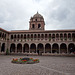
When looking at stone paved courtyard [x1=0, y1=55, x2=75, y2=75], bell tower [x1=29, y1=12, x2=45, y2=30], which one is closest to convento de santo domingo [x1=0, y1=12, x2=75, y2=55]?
bell tower [x1=29, y1=12, x2=45, y2=30]

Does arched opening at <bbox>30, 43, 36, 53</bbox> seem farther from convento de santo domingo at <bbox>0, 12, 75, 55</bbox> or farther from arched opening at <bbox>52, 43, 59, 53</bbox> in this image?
arched opening at <bbox>52, 43, 59, 53</bbox>

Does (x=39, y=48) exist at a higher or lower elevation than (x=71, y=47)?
lower

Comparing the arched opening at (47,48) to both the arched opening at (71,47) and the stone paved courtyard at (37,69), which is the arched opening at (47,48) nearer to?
the arched opening at (71,47)

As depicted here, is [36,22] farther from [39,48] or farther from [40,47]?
[39,48]

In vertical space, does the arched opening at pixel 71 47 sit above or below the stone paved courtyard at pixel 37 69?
above

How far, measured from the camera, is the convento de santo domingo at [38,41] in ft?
116

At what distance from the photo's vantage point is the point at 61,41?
34.2 meters

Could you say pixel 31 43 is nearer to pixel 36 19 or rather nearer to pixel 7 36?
pixel 7 36

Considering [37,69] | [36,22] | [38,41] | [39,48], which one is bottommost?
[37,69]

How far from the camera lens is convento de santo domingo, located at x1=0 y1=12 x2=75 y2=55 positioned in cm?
3550

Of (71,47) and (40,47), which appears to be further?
(40,47)

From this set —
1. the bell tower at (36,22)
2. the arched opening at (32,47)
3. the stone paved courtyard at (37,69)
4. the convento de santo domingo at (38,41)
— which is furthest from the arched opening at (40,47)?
the stone paved courtyard at (37,69)

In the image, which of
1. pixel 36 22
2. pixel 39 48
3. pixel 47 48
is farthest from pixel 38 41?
pixel 36 22

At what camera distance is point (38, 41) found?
118 feet
